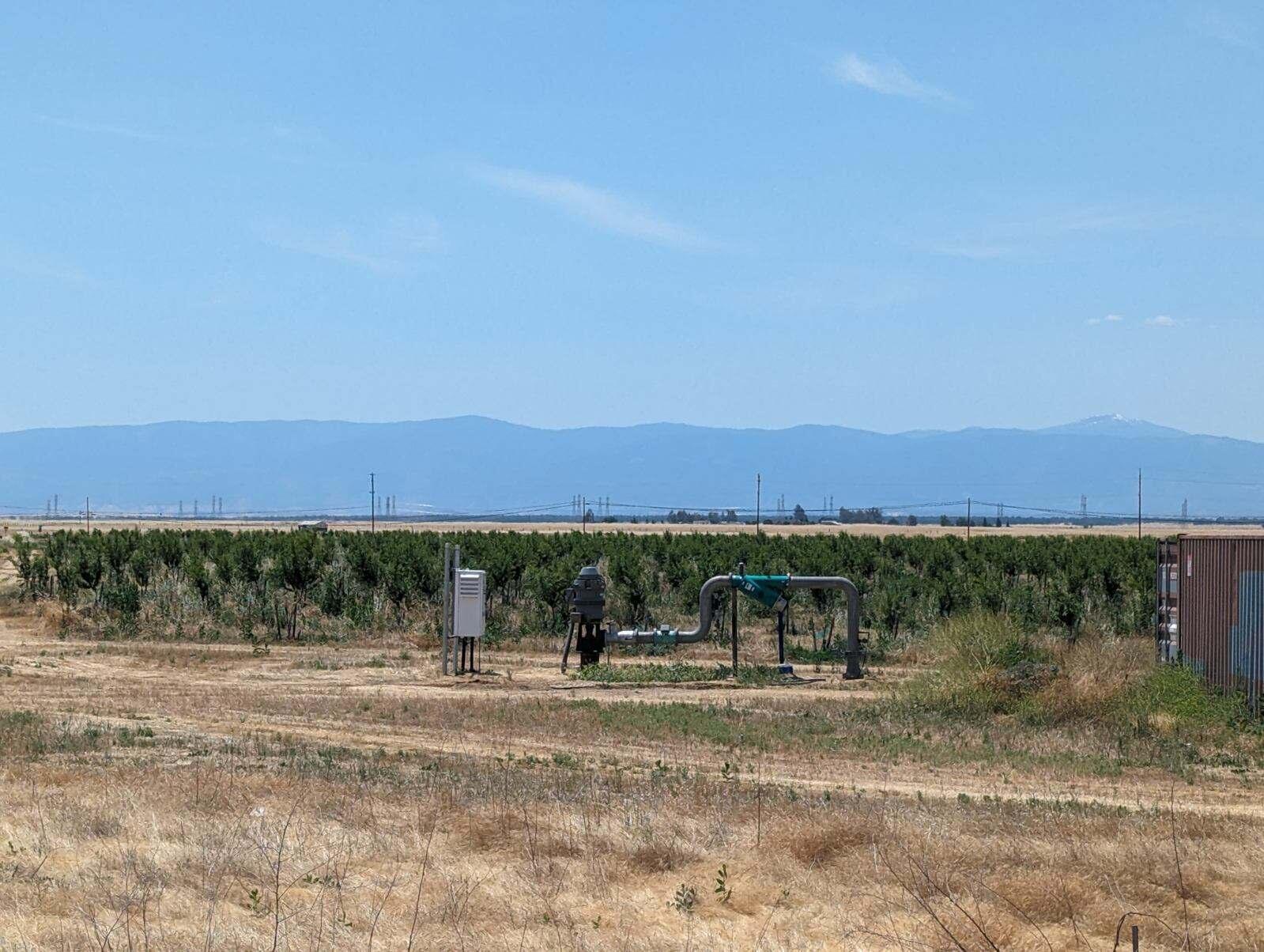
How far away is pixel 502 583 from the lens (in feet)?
109

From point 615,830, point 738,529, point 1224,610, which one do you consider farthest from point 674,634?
point 738,529

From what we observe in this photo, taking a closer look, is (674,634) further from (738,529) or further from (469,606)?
(738,529)

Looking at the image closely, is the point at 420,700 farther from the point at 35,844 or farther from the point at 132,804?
the point at 35,844

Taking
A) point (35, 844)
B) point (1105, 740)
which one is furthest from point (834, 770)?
point (35, 844)

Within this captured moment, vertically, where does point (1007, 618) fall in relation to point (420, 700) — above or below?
above

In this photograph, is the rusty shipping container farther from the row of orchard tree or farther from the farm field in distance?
the row of orchard tree

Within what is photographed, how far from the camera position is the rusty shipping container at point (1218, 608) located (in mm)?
17000

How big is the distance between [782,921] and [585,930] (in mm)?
1178

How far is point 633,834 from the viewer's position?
9.91 m

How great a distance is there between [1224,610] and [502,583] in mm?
18748

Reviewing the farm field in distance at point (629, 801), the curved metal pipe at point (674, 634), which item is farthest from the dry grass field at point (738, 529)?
the farm field in distance at point (629, 801)

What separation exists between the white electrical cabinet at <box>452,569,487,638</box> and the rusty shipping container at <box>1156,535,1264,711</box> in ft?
34.1

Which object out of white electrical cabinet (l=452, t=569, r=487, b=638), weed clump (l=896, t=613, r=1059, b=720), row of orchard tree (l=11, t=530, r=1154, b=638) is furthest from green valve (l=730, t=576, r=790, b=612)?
row of orchard tree (l=11, t=530, r=1154, b=638)

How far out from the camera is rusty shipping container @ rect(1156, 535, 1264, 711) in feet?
55.8
